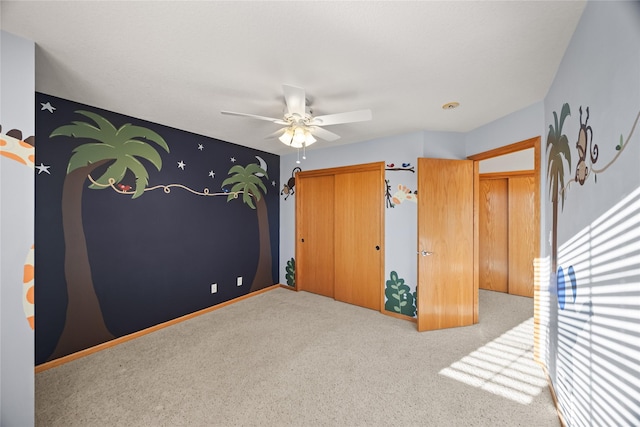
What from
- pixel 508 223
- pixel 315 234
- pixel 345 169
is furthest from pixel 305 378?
pixel 508 223

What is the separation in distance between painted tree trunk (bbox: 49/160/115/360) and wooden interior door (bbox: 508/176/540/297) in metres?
5.46

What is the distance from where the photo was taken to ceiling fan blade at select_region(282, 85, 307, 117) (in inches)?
67.6

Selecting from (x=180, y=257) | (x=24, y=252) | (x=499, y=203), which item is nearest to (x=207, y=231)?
(x=180, y=257)

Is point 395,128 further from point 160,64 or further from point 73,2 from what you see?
point 73,2

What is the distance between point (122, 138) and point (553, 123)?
3853mm

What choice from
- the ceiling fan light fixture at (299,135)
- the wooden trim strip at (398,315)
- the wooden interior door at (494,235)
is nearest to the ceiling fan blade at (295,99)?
the ceiling fan light fixture at (299,135)

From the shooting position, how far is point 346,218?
3.70 m

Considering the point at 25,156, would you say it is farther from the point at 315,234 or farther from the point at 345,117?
the point at 315,234

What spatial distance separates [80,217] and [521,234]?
18.6 feet

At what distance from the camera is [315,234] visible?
409 cm

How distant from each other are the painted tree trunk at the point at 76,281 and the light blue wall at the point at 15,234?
1017 millimetres

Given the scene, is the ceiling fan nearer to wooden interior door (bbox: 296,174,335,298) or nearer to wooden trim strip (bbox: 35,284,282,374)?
wooden interior door (bbox: 296,174,335,298)

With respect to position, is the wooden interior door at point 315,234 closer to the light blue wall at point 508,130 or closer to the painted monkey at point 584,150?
the light blue wall at point 508,130

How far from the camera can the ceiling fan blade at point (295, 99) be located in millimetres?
1718
